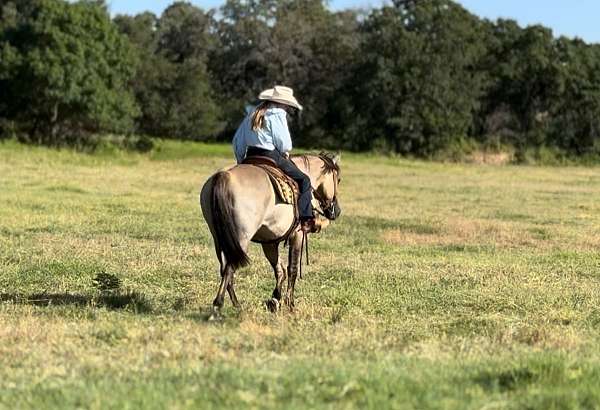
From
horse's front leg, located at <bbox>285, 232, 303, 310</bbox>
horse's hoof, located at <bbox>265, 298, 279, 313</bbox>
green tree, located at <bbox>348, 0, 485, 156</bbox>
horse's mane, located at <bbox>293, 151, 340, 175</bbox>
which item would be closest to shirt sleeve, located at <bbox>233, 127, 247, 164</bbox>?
A: horse's mane, located at <bbox>293, 151, 340, 175</bbox>

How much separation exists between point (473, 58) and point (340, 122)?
10.0 metres

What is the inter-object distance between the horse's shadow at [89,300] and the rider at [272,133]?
6.00 feet

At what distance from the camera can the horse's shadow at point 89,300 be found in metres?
8.12

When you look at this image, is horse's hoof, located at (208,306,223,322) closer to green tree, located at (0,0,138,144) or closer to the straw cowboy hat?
the straw cowboy hat

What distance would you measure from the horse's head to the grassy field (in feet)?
3.11

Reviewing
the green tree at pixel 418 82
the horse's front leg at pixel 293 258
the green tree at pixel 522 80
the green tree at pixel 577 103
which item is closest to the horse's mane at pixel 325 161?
the horse's front leg at pixel 293 258

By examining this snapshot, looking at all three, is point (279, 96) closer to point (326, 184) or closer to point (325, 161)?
point (325, 161)

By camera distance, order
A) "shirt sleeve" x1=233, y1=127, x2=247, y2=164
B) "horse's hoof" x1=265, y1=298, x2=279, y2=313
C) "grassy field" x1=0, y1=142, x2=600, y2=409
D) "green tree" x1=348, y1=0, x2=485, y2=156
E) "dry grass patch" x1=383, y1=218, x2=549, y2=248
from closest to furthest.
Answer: "grassy field" x1=0, y1=142, x2=600, y2=409, "horse's hoof" x1=265, y1=298, x2=279, y2=313, "shirt sleeve" x1=233, y1=127, x2=247, y2=164, "dry grass patch" x1=383, y1=218, x2=549, y2=248, "green tree" x1=348, y1=0, x2=485, y2=156

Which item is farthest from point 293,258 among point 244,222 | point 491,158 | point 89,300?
point 491,158

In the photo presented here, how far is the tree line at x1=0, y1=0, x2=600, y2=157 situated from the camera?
48.2 metres

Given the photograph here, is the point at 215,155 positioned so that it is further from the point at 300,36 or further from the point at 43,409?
the point at 43,409

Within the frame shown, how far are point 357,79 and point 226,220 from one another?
48299 millimetres

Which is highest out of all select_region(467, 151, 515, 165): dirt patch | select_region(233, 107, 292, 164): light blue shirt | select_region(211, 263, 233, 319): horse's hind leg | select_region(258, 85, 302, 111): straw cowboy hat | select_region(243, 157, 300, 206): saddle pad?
select_region(258, 85, 302, 111): straw cowboy hat

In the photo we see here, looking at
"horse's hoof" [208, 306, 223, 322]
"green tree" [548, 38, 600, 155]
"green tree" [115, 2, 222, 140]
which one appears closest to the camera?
"horse's hoof" [208, 306, 223, 322]
